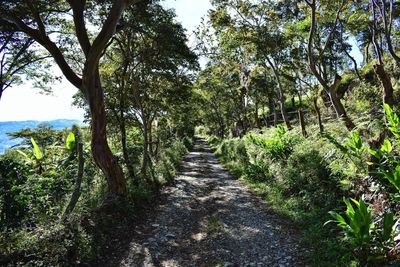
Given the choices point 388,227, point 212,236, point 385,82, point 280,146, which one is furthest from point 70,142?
point 385,82

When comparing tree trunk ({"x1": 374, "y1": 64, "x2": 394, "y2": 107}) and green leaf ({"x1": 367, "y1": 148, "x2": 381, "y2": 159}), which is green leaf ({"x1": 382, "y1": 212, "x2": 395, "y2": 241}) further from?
tree trunk ({"x1": 374, "y1": 64, "x2": 394, "y2": 107})

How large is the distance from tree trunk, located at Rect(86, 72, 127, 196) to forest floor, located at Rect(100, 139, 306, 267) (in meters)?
1.38

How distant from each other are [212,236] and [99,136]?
3.95m

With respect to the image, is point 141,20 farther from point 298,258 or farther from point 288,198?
point 298,258

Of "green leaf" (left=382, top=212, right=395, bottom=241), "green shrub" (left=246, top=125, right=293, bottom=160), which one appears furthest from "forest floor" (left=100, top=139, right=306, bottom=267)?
"green shrub" (left=246, top=125, right=293, bottom=160)

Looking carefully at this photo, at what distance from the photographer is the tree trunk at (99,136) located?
7.58 metres

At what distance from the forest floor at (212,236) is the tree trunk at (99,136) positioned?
1381 mm

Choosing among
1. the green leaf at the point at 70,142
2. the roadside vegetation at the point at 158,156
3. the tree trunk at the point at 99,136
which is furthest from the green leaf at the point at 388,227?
the green leaf at the point at 70,142

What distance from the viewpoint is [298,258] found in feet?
16.4

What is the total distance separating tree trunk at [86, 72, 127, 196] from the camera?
7578mm

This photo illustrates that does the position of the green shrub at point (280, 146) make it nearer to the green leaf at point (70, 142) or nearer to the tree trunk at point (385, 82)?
the tree trunk at point (385, 82)


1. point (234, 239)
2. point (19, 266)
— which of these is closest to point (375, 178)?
point (234, 239)

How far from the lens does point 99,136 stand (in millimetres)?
7766

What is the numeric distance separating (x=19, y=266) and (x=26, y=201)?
132 cm
